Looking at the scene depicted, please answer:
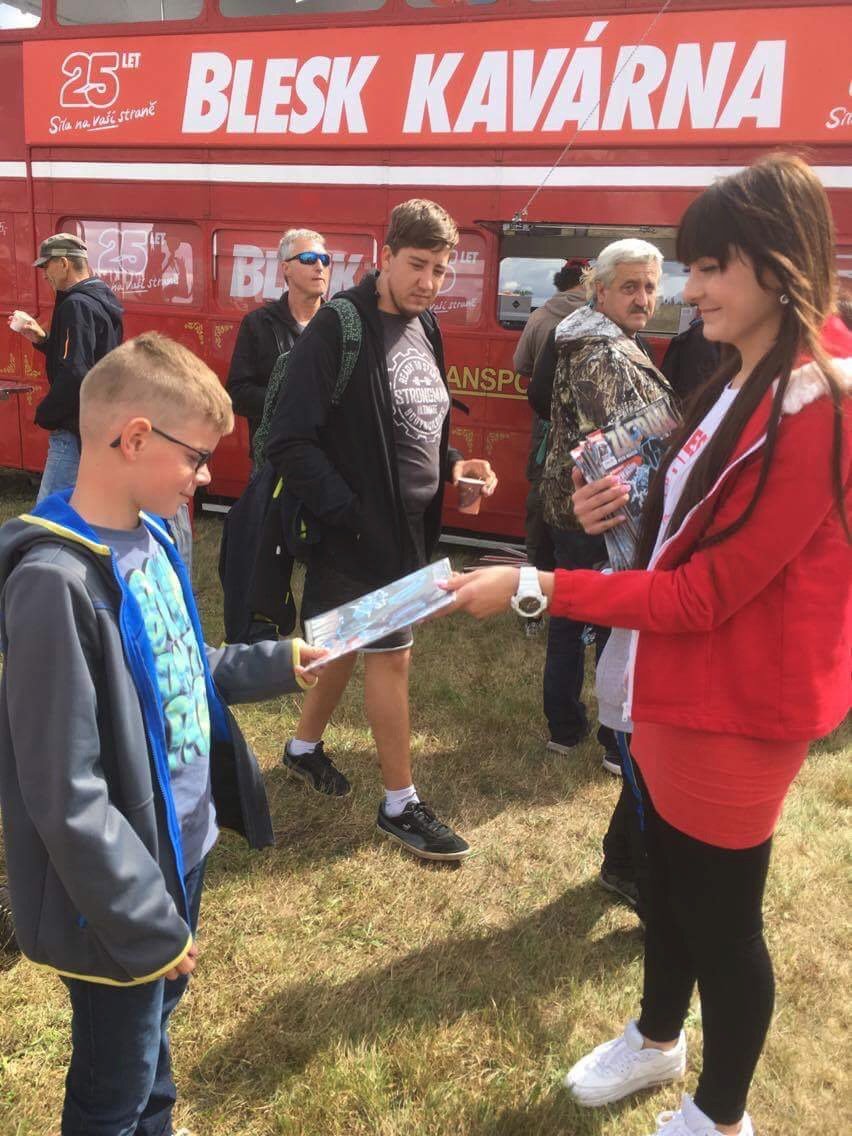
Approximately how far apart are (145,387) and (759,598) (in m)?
1.07

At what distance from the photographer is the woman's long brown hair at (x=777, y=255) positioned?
1.28 m

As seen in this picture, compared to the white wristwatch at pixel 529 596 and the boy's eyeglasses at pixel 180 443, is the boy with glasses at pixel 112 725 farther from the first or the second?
the white wristwatch at pixel 529 596

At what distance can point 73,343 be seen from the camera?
391 centimetres

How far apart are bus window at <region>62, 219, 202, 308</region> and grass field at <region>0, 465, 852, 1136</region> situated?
3.92 m

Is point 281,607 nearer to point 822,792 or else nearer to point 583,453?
point 583,453

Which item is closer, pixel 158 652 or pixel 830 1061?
pixel 158 652

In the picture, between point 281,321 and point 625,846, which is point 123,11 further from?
point 625,846

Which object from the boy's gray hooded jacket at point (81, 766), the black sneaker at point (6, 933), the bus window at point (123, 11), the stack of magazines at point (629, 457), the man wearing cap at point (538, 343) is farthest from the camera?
the bus window at point (123, 11)

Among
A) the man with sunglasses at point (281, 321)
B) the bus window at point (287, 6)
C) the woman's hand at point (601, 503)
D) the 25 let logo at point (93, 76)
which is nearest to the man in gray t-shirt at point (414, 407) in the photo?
the woman's hand at point (601, 503)

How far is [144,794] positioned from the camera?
1.28 meters

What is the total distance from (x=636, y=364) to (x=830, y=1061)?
1951 millimetres

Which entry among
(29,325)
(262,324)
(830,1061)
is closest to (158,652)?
(830,1061)

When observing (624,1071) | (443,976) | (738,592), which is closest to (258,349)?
(443,976)

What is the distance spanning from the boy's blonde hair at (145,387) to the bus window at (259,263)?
174 inches
